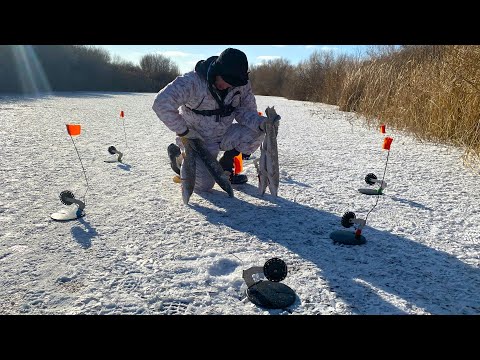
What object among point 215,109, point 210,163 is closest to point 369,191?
point 210,163

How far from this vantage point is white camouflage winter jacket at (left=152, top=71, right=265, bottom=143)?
9.06ft

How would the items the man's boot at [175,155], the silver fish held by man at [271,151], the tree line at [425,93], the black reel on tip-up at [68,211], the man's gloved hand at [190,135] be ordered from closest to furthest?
1. the black reel on tip-up at [68,211]
2. the silver fish held by man at [271,151]
3. the man's gloved hand at [190,135]
4. the man's boot at [175,155]
5. the tree line at [425,93]

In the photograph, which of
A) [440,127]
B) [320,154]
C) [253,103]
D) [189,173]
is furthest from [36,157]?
[440,127]

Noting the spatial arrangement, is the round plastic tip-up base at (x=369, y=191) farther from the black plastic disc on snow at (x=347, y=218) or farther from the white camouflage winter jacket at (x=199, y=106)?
the white camouflage winter jacket at (x=199, y=106)

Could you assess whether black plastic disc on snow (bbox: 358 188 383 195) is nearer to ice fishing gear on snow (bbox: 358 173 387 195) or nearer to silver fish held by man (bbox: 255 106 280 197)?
ice fishing gear on snow (bbox: 358 173 387 195)

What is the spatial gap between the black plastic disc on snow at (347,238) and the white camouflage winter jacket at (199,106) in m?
1.25

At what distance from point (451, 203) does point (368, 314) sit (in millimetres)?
1885

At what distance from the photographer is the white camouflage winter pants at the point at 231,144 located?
122 inches

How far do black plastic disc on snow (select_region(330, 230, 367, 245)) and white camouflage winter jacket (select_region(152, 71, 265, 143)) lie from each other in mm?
1254

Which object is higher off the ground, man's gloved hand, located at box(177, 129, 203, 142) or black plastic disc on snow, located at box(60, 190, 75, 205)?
man's gloved hand, located at box(177, 129, 203, 142)

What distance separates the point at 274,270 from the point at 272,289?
0.10 m

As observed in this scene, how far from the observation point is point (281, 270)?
163 centimetres

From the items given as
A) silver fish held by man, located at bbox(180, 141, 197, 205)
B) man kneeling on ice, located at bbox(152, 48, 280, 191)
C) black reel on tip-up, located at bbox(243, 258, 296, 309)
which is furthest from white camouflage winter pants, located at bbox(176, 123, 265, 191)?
black reel on tip-up, located at bbox(243, 258, 296, 309)

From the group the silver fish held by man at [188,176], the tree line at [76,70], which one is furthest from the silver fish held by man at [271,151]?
the tree line at [76,70]
